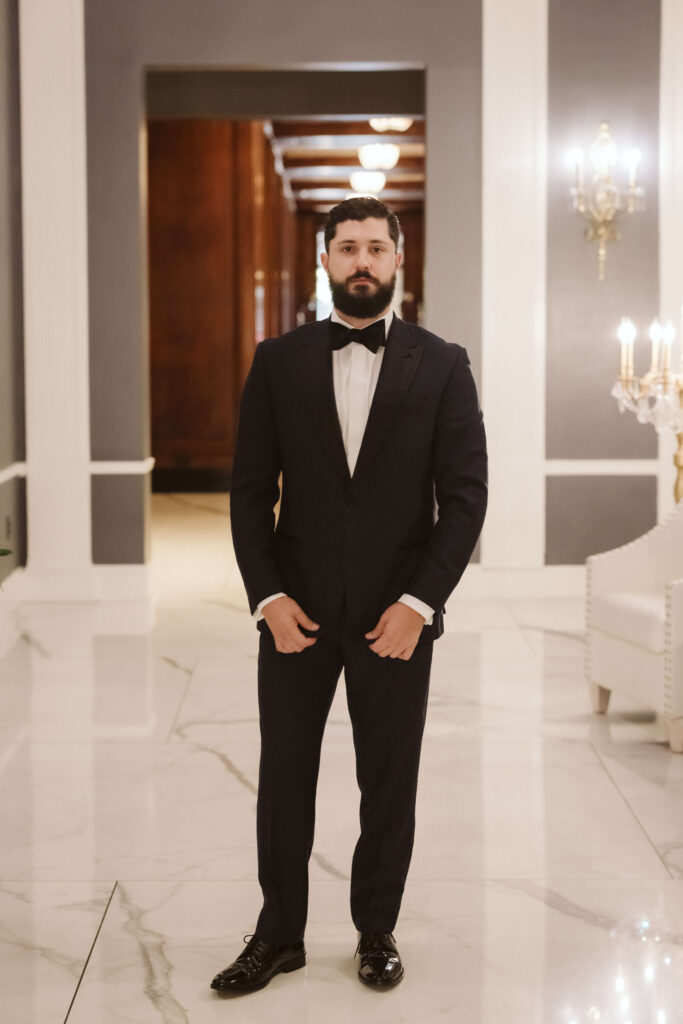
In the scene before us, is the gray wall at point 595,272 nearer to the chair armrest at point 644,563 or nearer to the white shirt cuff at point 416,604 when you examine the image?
the chair armrest at point 644,563

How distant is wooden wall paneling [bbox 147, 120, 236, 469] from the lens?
11.9 meters

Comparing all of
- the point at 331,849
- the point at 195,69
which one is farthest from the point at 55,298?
the point at 331,849

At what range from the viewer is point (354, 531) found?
2582 mm

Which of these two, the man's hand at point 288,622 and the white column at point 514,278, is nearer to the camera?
the man's hand at point 288,622

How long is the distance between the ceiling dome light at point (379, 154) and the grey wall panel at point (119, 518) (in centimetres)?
686

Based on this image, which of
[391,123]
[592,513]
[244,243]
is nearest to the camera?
[592,513]

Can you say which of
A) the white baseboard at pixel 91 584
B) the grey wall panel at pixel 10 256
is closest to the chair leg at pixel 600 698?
the white baseboard at pixel 91 584

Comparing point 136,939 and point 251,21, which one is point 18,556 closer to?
point 251,21

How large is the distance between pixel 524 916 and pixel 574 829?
0.63 meters

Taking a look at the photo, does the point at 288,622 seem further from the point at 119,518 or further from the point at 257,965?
the point at 119,518

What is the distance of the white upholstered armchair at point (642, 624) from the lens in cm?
437

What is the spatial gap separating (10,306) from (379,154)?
7.01 meters

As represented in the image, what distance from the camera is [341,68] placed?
7.02 meters

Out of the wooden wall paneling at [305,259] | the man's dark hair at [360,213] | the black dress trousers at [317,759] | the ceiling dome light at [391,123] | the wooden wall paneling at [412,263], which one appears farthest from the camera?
the wooden wall paneling at [305,259]
